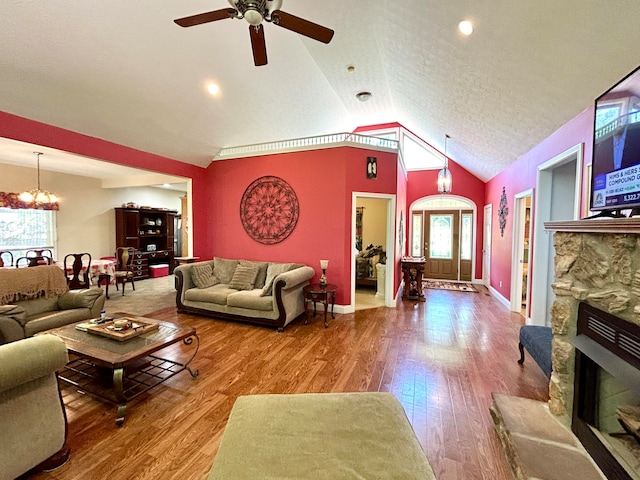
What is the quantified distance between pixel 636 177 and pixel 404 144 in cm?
631

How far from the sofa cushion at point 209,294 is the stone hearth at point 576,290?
3.60m

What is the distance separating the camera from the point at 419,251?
8070mm

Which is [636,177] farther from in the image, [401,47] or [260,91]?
[260,91]

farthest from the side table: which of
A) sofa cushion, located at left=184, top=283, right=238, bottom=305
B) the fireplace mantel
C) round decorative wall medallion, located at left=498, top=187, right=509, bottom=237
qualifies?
round decorative wall medallion, located at left=498, top=187, right=509, bottom=237

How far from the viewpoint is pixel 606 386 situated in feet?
5.54

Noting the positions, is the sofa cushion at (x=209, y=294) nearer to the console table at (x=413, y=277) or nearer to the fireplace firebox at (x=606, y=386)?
the console table at (x=413, y=277)

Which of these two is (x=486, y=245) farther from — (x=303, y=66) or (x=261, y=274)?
(x=303, y=66)

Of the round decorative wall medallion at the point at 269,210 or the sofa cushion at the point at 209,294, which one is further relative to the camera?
the round decorative wall medallion at the point at 269,210

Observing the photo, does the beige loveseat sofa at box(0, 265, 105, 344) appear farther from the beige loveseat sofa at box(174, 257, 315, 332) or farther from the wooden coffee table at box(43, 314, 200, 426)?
the beige loveseat sofa at box(174, 257, 315, 332)

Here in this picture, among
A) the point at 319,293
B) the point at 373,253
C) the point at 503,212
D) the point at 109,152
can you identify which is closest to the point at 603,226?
the point at 319,293

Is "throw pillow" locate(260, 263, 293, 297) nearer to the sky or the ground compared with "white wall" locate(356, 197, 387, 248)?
nearer to the ground

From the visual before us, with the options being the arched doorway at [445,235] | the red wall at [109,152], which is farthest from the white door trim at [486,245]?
the red wall at [109,152]

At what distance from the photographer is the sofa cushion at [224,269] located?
4.98 meters

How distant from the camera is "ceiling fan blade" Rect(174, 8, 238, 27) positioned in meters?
2.01
